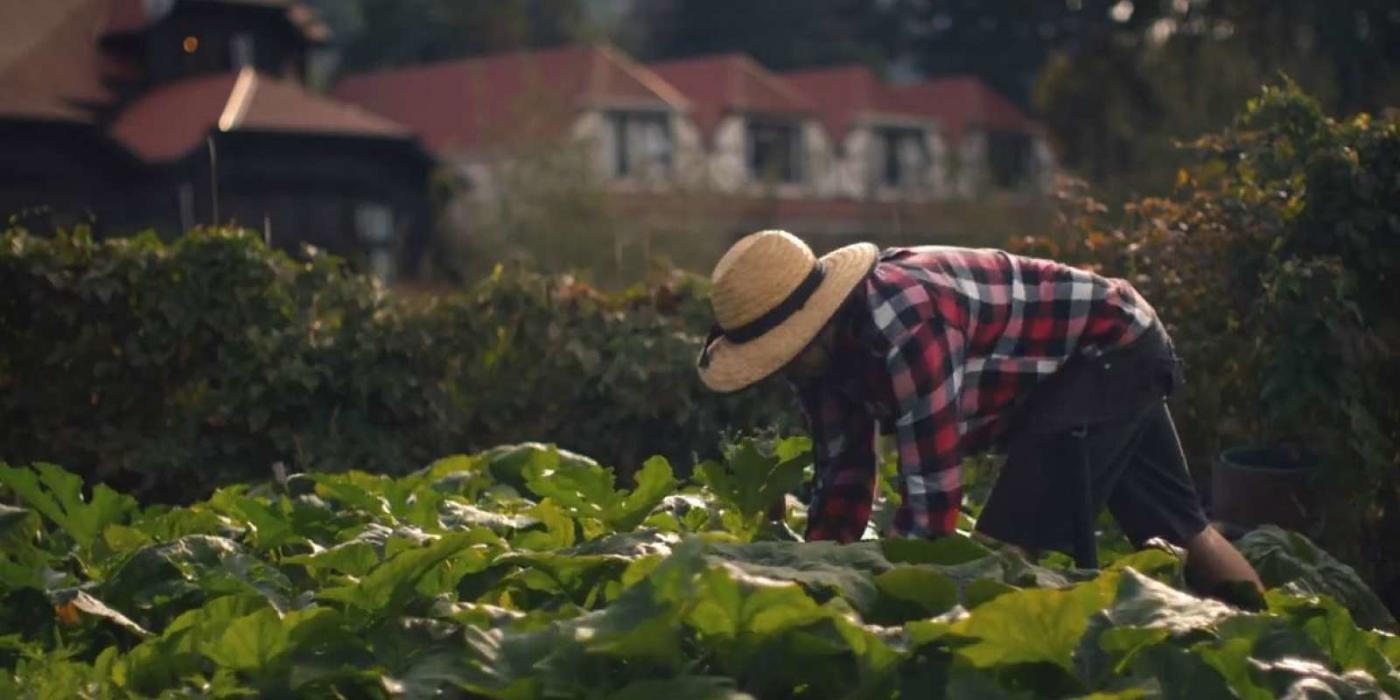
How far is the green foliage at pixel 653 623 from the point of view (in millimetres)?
3951

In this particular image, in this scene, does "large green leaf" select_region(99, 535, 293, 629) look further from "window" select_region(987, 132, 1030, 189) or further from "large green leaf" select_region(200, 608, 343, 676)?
"window" select_region(987, 132, 1030, 189)

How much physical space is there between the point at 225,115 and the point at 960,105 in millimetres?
20433

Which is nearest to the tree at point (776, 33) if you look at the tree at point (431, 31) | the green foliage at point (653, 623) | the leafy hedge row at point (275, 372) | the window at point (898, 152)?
the tree at point (431, 31)

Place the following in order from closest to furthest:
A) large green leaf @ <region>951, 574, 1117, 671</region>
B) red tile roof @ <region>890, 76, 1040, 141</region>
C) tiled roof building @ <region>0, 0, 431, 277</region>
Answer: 1. large green leaf @ <region>951, 574, 1117, 671</region>
2. tiled roof building @ <region>0, 0, 431, 277</region>
3. red tile roof @ <region>890, 76, 1040, 141</region>

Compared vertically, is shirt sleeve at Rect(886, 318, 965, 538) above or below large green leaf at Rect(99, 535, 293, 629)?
above

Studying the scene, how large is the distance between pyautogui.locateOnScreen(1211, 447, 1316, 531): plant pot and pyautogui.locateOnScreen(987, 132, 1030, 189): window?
3003cm

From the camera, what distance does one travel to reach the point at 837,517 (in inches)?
206

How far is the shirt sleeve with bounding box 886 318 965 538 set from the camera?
464cm

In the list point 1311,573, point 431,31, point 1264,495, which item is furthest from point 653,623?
point 431,31

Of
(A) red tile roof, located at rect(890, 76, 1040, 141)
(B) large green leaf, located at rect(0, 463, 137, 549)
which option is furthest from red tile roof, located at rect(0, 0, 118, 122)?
(B) large green leaf, located at rect(0, 463, 137, 549)

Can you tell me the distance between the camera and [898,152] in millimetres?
47156

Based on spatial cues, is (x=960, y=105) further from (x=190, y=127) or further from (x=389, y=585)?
(x=389, y=585)

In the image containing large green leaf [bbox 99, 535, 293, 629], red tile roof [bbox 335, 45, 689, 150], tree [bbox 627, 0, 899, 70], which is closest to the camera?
large green leaf [bbox 99, 535, 293, 629]

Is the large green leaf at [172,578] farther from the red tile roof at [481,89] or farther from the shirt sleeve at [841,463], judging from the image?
the red tile roof at [481,89]
